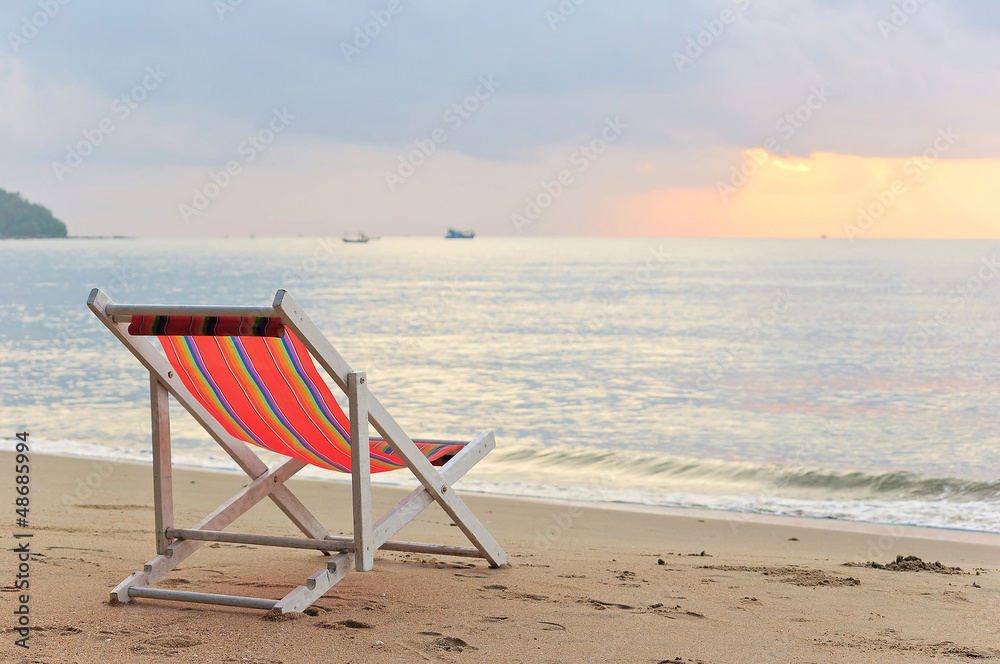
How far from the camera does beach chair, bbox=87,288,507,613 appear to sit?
3180 mm

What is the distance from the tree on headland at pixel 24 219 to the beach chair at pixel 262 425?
173024mm

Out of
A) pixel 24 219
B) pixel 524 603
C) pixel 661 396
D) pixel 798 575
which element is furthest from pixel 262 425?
pixel 24 219

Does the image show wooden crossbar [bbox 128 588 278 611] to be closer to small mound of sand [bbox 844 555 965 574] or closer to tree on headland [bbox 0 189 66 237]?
small mound of sand [bbox 844 555 965 574]

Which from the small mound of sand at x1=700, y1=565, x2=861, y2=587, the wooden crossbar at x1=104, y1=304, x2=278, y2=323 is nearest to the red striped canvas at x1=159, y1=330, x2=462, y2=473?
the wooden crossbar at x1=104, y1=304, x2=278, y2=323

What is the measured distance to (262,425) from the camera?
3.49 metres

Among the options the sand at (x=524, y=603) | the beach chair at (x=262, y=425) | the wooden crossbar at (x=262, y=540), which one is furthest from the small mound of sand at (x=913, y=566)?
the wooden crossbar at (x=262, y=540)

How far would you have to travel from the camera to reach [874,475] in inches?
360

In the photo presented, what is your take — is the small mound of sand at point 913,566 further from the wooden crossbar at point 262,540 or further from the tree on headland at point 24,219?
the tree on headland at point 24,219

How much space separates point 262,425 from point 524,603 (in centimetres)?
127

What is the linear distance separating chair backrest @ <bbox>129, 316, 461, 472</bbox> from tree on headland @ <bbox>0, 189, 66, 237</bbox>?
6814 inches

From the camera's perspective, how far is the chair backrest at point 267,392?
11.1 feet

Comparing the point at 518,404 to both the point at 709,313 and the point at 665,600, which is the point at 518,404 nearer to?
the point at 665,600

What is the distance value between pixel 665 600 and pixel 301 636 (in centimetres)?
153

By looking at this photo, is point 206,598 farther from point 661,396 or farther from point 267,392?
point 661,396
